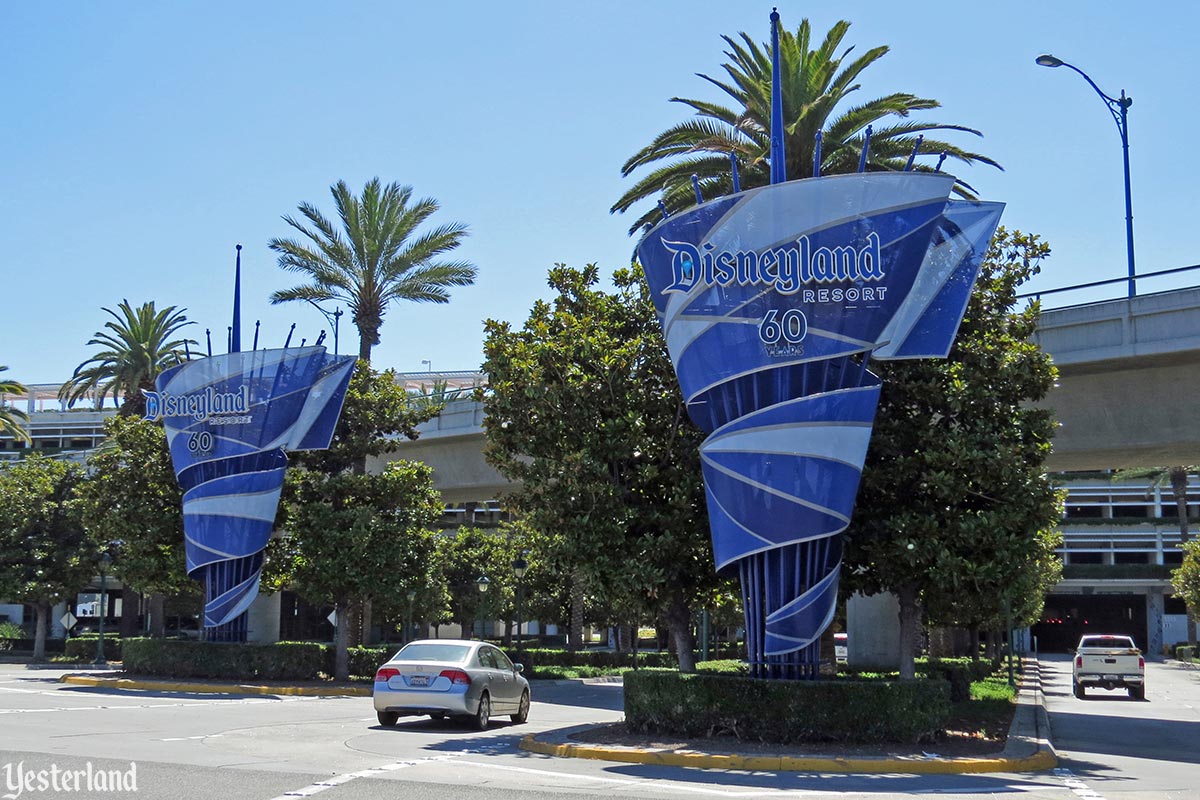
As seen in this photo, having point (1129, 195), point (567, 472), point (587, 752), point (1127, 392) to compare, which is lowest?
point (587, 752)

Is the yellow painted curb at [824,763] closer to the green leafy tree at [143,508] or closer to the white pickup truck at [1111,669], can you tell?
the green leafy tree at [143,508]

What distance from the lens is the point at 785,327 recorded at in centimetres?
1672

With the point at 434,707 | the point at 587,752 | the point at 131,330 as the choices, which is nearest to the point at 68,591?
the point at 131,330

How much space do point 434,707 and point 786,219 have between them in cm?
897

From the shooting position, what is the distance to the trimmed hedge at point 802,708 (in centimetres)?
1555

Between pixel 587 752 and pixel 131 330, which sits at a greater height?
pixel 131 330

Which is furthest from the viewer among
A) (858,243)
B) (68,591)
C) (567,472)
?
(68,591)

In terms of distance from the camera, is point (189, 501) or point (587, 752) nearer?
point (587, 752)

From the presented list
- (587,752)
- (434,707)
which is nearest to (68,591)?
(434,707)

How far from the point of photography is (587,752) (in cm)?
1520

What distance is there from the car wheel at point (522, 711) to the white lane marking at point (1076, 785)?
29.7ft

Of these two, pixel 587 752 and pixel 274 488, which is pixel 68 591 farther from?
pixel 587 752

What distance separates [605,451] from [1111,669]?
2366 centimetres

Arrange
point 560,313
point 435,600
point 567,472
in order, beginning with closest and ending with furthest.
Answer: point 567,472
point 560,313
point 435,600
